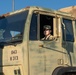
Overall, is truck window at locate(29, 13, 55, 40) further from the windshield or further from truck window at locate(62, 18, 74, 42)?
truck window at locate(62, 18, 74, 42)

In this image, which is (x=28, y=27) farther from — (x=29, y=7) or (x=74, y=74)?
(x=74, y=74)

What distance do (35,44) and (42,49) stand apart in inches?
9.2

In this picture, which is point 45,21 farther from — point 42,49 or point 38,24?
point 42,49

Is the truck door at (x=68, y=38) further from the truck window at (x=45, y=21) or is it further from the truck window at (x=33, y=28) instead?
the truck window at (x=33, y=28)

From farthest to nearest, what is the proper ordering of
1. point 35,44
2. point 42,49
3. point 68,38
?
point 68,38, point 42,49, point 35,44

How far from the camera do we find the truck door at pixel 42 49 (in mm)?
7305

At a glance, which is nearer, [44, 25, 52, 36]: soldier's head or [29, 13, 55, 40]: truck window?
[29, 13, 55, 40]: truck window

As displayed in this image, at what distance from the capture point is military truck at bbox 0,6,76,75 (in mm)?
7262

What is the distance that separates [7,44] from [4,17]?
0.93 metres

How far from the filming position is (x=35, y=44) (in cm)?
738

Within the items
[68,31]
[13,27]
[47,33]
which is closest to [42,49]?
[47,33]

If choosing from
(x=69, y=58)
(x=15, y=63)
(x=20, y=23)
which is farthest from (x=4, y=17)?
(x=69, y=58)

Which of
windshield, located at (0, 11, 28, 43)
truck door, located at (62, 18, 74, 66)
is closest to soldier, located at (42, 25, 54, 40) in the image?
truck door, located at (62, 18, 74, 66)

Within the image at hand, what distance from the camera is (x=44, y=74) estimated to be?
745 centimetres
